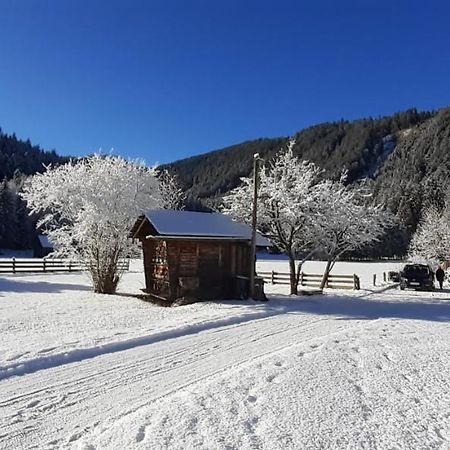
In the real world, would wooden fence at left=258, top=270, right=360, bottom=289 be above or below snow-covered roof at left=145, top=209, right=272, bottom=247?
below

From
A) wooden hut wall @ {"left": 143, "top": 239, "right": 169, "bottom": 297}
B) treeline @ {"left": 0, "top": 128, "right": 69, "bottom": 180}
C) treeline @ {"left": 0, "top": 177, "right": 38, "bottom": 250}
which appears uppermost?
treeline @ {"left": 0, "top": 128, "right": 69, "bottom": 180}

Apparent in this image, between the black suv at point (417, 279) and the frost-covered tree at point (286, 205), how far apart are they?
7822mm

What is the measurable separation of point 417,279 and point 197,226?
52.5 feet

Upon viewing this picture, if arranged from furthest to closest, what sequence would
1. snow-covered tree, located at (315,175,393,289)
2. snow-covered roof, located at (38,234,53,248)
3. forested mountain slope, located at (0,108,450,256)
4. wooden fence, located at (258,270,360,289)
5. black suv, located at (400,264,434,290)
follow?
forested mountain slope, located at (0,108,450,256) < snow-covered roof, located at (38,234,53,248) < wooden fence, located at (258,270,360,289) < black suv, located at (400,264,434,290) < snow-covered tree, located at (315,175,393,289)

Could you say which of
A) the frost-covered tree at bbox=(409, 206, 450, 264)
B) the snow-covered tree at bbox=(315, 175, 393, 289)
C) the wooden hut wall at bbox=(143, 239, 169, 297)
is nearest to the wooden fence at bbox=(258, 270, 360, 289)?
the snow-covered tree at bbox=(315, 175, 393, 289)

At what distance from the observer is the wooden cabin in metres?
18.6

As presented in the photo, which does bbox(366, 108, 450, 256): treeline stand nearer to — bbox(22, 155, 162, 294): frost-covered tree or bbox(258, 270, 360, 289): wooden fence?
bbox(258, 270, 360, 289): wooden fence

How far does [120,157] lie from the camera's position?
2678 centimetres

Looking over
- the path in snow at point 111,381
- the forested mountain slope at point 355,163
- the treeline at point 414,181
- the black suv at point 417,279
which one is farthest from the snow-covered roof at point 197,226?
the treeline at point 414,181

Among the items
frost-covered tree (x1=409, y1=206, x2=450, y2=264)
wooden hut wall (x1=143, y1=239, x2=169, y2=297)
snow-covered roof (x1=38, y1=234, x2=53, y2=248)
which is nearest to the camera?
wooden hut wall (x1=143, y1=239, x2=169, y2=297)

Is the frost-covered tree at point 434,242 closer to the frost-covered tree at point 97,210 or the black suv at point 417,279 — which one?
the black suv at point 417,279

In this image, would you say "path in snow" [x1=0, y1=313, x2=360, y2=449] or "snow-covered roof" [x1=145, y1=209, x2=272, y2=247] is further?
"snow-covered roof" [x1=145, y1=209, x2=272, y2=247]

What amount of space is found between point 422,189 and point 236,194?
69595 mm

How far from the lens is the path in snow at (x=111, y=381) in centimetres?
527
